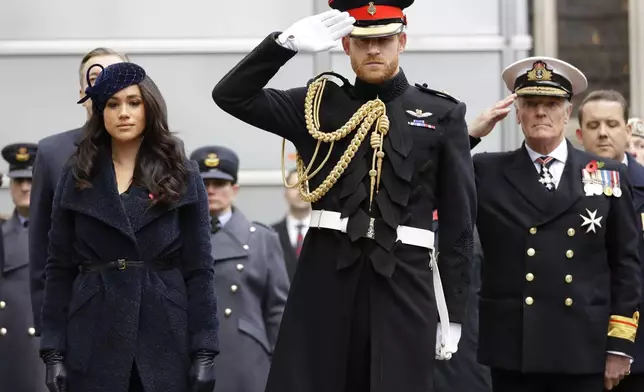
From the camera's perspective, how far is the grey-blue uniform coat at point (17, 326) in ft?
28.7

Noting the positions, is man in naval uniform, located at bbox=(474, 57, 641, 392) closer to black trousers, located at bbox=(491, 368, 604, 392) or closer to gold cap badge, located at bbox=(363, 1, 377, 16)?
black trousers, located at bbox=(491, 368, 604, 392)

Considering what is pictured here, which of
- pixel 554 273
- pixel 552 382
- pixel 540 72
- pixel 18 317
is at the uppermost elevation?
pixel 540 72

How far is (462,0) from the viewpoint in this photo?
9.34m

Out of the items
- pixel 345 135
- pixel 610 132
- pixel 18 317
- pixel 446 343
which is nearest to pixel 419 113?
pixel 345 135

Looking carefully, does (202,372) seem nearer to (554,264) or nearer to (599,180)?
(554,264)

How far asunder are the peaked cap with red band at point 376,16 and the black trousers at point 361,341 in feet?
2.62

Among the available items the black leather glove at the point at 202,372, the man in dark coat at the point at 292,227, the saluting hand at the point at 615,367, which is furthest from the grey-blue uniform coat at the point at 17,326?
the saluting hand at the point at 615,367

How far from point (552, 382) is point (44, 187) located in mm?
2230

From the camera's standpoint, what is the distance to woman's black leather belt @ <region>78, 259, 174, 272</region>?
6.16 meters

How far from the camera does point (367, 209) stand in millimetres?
5781

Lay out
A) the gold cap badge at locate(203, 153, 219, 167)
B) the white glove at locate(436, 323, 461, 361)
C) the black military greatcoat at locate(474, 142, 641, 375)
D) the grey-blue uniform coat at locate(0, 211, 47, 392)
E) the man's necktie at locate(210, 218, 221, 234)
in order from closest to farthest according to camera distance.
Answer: the white glove at locate(436, 323, 461, 361) → the black military greatcoat at locate(474, 142, 641, 375) → the man's necktie at locate(210, 218, 221, 234) → the gold cap badge at locate(203, 153, 219, 167) → the grey-blue uniform coat at locate(0, 211, 47, 392)

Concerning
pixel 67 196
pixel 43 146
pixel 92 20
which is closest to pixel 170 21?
pixel 92 20

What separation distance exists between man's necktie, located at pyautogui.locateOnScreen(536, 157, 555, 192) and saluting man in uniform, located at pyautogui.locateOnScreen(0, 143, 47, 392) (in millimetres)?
2966

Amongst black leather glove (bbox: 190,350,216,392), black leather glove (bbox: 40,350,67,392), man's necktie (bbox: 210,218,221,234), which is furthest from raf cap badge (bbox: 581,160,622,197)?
black leather glove (bbox: 40,350,67,392)
